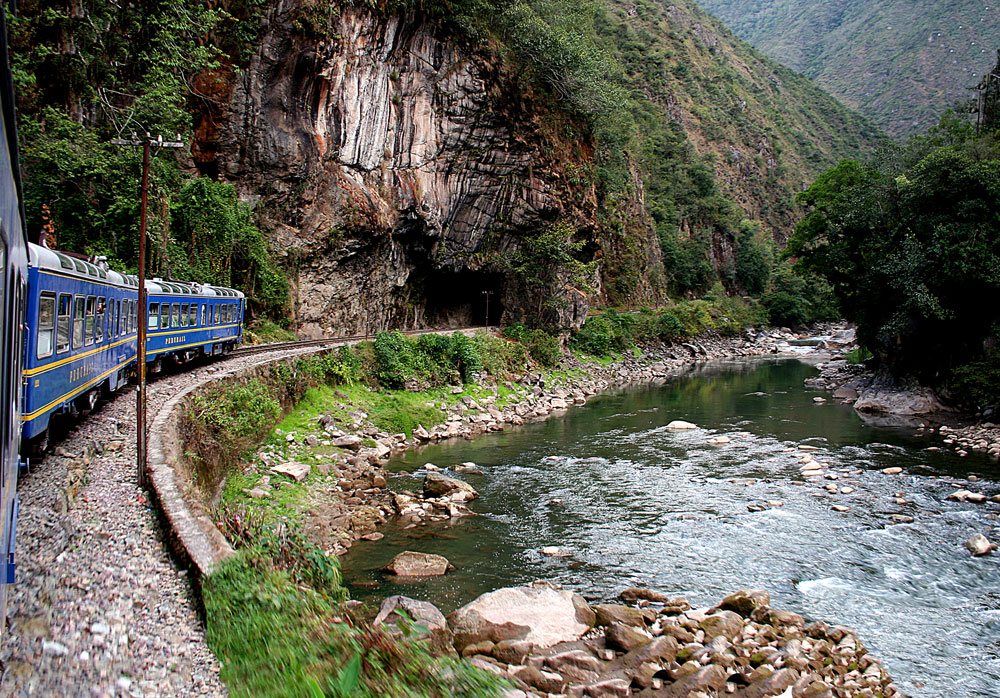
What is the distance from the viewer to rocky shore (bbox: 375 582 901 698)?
7.32m

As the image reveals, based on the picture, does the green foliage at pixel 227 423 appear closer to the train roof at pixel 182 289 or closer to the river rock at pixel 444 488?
the train roof at pixel 182 289

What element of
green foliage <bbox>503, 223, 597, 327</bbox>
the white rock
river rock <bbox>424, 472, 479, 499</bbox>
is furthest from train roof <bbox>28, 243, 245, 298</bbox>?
green foliage <bbox>503, 223, 597, 327</bbox>

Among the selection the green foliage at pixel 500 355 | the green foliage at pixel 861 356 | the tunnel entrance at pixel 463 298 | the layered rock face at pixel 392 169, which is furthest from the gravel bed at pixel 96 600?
the green foliage at pixel 861 356

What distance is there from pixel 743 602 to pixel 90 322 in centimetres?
1150

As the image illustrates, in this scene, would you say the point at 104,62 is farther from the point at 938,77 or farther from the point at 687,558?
the point at 938,77

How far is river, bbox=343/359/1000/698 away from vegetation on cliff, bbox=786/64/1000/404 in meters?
6.22

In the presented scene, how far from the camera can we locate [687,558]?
36.9 feet

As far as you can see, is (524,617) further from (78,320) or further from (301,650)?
(78,320)

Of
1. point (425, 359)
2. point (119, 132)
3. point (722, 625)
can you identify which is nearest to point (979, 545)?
point (722, 625)

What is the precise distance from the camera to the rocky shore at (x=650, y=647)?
7.32 metres

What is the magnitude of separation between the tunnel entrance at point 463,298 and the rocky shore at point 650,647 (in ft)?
98.5

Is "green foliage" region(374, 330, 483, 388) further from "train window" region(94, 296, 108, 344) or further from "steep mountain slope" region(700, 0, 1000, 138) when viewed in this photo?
"steep mountain slope" region(700, 0, 1000, 138)

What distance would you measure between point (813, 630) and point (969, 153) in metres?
23.2

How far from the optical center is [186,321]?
56.7 ft
